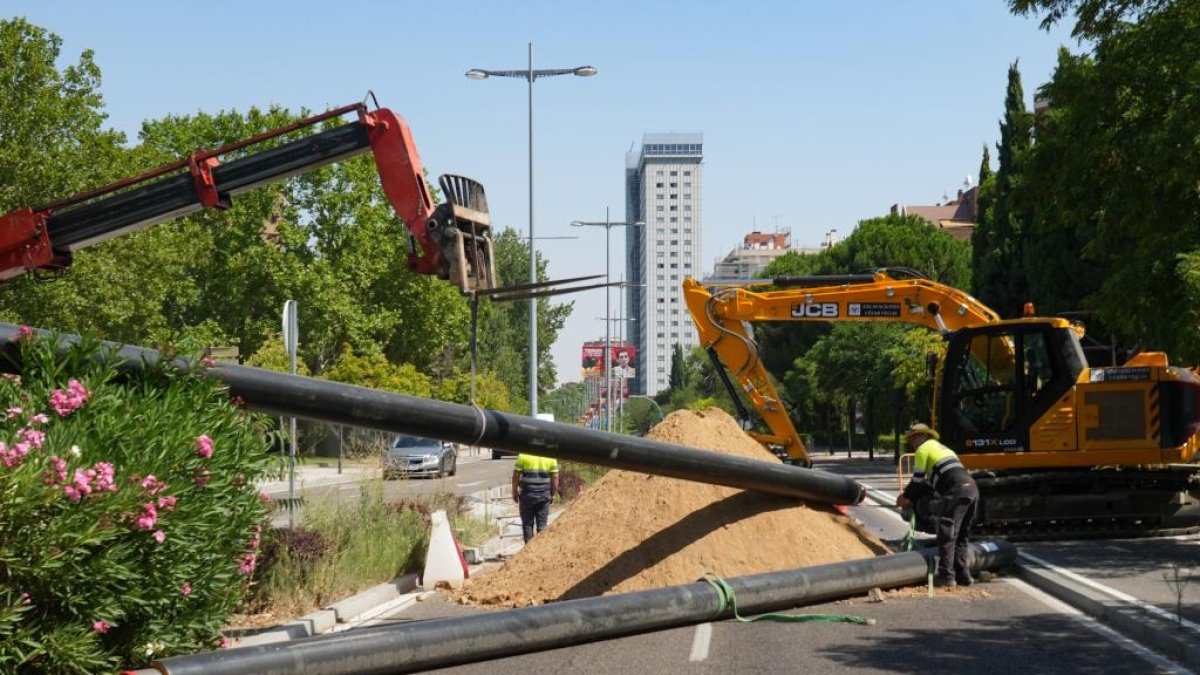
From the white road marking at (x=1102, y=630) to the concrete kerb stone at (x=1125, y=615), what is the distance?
7 centimetres

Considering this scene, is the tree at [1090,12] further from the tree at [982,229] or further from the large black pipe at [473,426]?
the tree at [982,229]

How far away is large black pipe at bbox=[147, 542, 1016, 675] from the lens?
877cm

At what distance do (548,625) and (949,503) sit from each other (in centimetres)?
504

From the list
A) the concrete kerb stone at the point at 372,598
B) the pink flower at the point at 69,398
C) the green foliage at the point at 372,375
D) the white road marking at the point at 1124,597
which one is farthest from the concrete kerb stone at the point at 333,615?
the green foliage at the point at 372,375

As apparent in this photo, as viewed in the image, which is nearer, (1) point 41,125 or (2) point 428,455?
(1) point 41,125

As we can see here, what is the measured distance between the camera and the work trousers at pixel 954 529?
13.8 m

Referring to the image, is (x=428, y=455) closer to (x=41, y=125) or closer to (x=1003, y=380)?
(x=41, y=125)

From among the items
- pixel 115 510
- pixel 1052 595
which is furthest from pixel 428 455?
pixel 115 510

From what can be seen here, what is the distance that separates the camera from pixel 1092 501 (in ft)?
61.2

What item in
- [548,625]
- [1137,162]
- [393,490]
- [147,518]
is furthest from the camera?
[393,490]

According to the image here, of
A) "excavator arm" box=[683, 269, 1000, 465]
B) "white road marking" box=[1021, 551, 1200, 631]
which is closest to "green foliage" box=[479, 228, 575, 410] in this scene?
"excavator arm" box=[683, 269, 1000, 465]

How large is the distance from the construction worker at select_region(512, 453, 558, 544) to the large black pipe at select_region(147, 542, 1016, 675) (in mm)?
4586

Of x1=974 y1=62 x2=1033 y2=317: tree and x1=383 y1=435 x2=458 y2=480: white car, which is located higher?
x1=974 y1=62 x2=1033 y2=317: tree

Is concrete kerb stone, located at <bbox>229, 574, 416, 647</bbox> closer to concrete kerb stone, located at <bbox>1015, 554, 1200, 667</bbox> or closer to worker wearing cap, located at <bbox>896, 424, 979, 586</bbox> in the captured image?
worker wearing cap, located at <bbox>896, 424, 979, 586</bbox>
